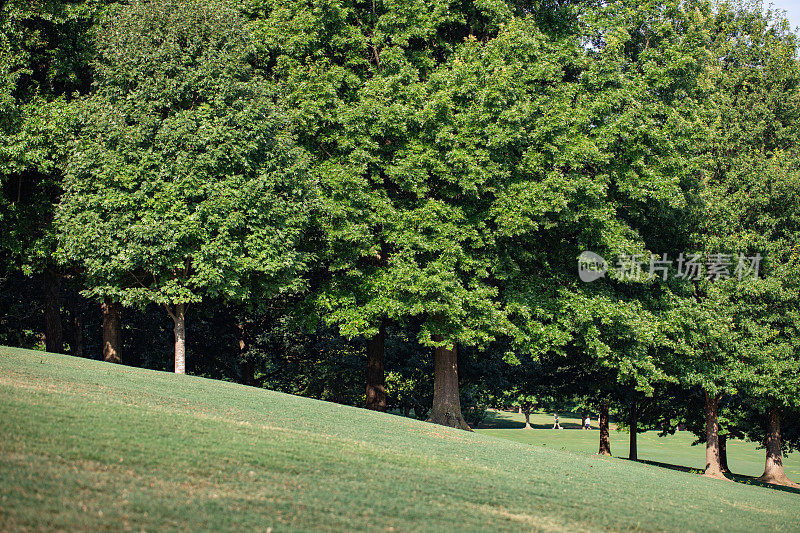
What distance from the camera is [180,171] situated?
19.9 meters

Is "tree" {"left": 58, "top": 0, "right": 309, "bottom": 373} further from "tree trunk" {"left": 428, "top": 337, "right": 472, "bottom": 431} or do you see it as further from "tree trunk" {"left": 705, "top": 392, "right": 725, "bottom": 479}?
"tree trunk" {"left": 705, "top": 392, "right": 725, "bottom": 479}

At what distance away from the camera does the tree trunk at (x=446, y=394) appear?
23781 millimetres

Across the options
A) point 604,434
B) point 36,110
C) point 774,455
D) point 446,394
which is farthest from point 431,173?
point 774,455

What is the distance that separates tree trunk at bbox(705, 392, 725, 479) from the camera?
2633 centimetres

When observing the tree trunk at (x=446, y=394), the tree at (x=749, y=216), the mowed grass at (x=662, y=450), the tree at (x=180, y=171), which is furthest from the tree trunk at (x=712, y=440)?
the tree at (x=180, y=171)

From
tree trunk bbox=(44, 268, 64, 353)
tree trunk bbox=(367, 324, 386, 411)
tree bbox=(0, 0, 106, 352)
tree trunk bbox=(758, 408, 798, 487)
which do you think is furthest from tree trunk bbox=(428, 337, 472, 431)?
tree trunk bbox=(758, 408, 798, 487)

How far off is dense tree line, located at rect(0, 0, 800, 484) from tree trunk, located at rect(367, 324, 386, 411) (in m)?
0.09

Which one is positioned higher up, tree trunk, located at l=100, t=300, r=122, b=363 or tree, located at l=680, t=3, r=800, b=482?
tree, located at l=680, t=3, r=800, b=482

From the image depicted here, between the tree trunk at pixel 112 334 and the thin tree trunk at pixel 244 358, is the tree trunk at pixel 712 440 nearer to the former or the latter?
the thin tree trunk at pixel 244 358

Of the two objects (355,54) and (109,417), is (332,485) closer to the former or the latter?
(109,417)

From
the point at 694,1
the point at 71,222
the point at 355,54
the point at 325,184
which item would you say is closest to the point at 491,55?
the point at 355,54

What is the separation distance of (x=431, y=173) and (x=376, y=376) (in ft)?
29.9

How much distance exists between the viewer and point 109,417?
415 inches

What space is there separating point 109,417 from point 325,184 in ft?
42.7
